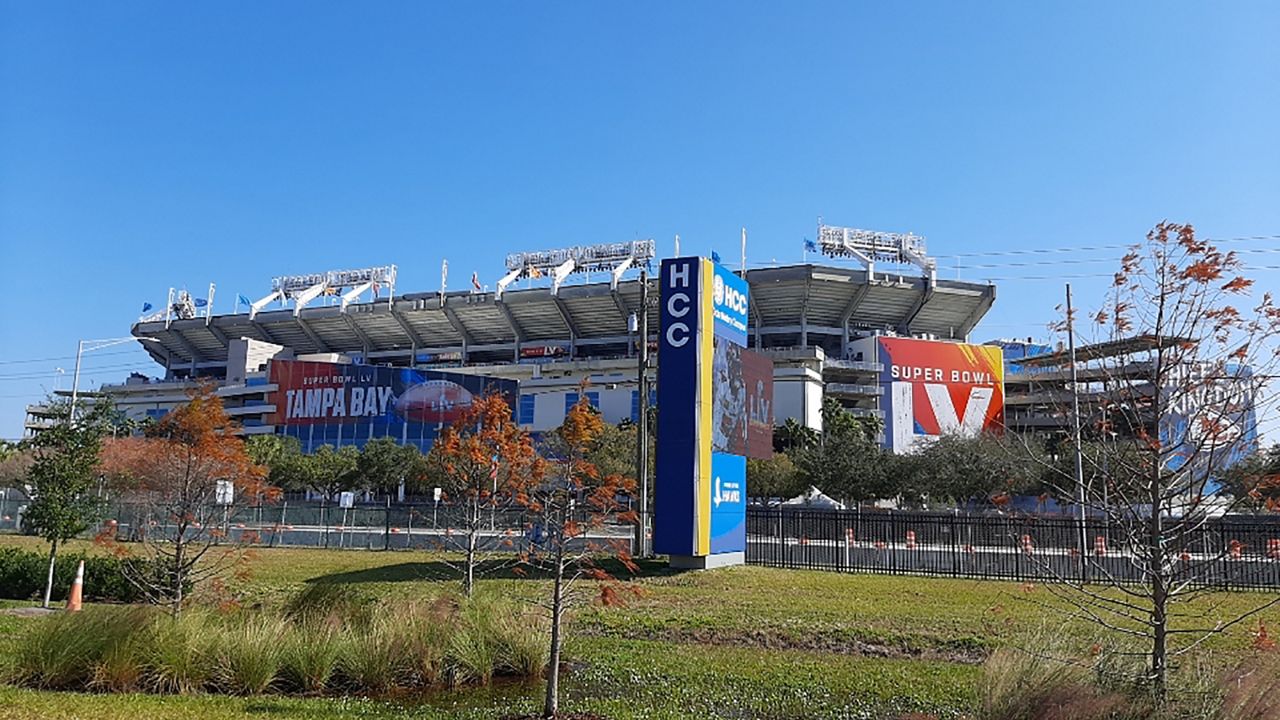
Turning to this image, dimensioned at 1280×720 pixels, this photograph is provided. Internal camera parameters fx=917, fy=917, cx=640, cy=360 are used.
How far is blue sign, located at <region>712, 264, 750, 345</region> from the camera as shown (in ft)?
82.6

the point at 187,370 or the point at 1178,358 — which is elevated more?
the point at 187,370

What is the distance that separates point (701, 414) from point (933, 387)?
243 ft

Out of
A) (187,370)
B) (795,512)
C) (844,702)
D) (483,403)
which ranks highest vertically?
(187,370)

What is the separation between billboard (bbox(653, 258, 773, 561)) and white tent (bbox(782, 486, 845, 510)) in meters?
20.7

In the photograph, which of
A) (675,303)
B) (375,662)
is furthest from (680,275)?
(375,662)

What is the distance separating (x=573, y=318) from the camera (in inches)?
4067

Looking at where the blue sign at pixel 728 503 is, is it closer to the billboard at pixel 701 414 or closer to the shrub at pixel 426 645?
the billboard at pixel 701 414

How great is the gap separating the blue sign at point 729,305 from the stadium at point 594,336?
2187 inches

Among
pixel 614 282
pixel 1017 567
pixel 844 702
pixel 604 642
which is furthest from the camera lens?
pixel 614 282

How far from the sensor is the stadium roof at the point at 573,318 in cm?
9531

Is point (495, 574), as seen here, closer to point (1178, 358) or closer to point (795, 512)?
point (795, 512)

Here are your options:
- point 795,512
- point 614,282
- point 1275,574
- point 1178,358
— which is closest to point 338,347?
point 614,282

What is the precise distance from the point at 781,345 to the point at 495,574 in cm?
7882

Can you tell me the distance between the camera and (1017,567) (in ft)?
76.6
